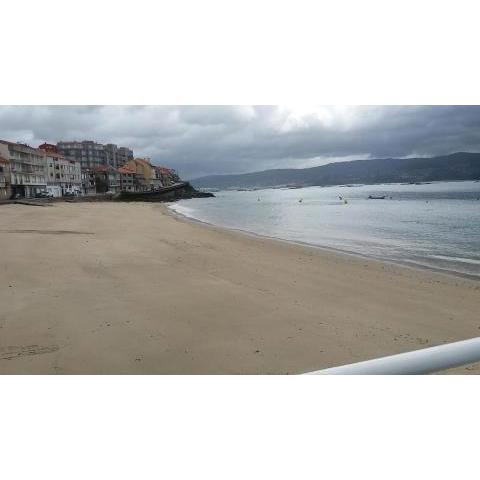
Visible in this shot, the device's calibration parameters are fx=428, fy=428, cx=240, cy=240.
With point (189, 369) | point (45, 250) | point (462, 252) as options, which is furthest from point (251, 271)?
point (462, 252)

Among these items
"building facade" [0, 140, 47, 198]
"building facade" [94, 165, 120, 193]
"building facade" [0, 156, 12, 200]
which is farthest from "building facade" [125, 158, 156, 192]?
"building facade" [0, 156, 12, 200]

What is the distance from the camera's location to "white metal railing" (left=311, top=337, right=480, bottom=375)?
5.03 feet

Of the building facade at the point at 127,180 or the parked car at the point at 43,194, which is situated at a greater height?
the building facade at the point at 127,180

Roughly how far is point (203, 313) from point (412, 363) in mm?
2908

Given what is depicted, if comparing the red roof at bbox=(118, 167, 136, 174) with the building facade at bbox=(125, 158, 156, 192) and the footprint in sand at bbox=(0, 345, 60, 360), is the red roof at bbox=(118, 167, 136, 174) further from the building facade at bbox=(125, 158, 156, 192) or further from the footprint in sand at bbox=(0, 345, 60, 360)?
the footprint in sand at bbox=(0, 345, 60, 360)

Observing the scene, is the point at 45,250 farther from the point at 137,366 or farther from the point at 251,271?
the point at 137,366

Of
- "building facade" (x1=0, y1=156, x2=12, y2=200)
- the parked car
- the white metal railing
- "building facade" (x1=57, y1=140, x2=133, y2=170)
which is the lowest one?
the white metal railing

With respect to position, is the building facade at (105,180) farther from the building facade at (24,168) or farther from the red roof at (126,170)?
the building facade at (24,168)

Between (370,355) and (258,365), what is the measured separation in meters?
1.03

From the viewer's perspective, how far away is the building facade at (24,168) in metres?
49.8

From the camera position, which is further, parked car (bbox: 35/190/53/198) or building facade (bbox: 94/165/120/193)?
building facade (bbox: 94/165/120/193)

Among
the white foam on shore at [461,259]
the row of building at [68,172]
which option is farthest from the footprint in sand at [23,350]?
the row of building at [68,172]

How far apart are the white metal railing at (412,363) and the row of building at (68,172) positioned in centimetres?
5205

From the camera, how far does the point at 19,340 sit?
3.36m
